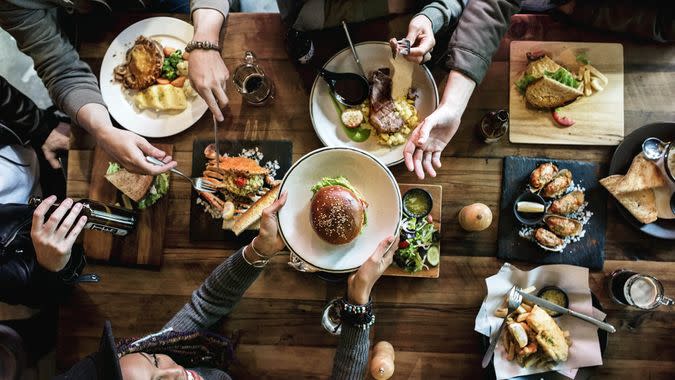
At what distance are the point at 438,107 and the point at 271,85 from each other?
32.8 inches

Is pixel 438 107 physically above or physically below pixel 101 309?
→ above

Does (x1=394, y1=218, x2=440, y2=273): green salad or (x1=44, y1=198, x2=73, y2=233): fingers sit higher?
(x1=44, y1=198, x2=73, y2=233): fingers

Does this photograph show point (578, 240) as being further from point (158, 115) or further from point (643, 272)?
point (158, 115)

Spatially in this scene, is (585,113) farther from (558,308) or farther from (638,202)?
(558,308)

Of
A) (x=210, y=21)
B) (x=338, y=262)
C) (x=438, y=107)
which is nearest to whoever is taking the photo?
(x=338, y=262)

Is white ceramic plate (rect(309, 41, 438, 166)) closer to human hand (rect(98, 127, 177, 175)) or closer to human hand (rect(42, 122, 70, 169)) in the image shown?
human hand (rect(98, 127, 177, 175))

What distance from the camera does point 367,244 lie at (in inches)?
66.7

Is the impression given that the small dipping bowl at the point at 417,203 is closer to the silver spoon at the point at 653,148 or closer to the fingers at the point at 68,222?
the silver spoon at the point at 653,148

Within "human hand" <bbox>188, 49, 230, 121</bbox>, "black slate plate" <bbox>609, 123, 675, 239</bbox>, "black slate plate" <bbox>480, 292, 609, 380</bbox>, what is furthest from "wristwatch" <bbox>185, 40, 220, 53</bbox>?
"black slate plate" <bbox>609, 123, 675, 239</bbox>

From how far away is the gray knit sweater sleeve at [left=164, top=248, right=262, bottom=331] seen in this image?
1838 millimetres

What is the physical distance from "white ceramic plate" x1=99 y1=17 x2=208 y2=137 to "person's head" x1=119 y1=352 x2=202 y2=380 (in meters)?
1.05

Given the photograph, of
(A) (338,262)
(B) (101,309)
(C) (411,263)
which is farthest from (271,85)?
(B) (101,309)

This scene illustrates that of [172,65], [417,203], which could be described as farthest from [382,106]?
[172,65]

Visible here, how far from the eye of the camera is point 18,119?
2350 mm
